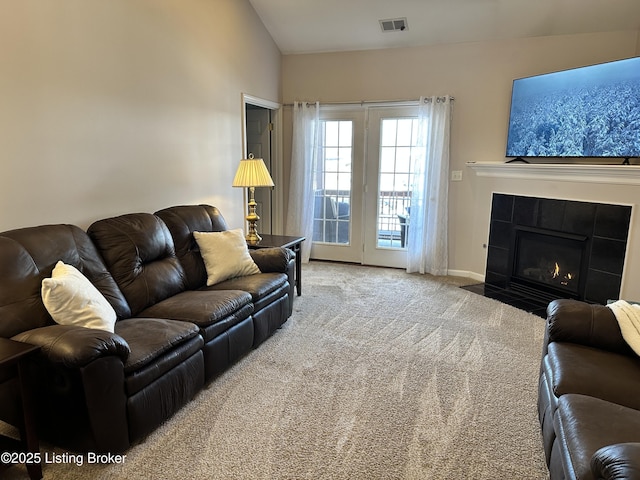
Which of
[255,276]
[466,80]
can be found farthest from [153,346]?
[466,80]

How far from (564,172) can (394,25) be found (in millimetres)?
2339

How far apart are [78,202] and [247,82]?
99.9 inches

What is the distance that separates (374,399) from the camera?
2.46m

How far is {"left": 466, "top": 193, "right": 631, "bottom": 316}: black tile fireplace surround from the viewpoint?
145 inches

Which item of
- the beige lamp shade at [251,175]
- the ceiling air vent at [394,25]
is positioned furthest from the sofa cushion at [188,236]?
the ceiling air vent at [394,25]

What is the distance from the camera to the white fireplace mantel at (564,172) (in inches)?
138

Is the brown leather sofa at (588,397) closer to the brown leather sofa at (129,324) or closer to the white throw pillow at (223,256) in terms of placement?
the brown leather sofa at (129,324)

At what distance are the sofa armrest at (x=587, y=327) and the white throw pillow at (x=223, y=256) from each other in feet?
7.03

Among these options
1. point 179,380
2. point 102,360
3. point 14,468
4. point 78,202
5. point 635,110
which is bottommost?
point 14,468

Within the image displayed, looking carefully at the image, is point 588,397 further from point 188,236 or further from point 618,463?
point 188,236

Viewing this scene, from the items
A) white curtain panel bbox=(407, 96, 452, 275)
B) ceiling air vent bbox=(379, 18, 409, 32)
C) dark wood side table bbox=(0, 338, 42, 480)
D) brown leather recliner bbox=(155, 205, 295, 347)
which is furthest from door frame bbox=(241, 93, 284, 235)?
dark wood side table bbox=(0, 338, 42, 480)

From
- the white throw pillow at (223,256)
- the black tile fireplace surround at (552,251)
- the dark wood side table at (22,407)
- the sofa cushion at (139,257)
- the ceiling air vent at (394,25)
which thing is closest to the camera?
the dark wood side table at (22,407)

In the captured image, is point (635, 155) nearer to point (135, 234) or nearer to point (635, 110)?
point (635, 110)

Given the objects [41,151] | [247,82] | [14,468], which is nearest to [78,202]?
[41,151]
